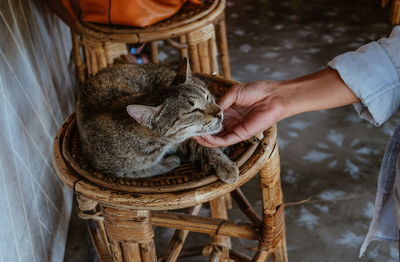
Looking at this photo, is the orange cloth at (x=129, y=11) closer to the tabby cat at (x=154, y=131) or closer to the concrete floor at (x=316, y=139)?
the tabby cat at (x=154, y=131)

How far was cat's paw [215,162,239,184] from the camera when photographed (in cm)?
85

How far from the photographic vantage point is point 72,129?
106 cm

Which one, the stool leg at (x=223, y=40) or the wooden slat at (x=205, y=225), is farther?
the stool leg at (x=223, y=40)

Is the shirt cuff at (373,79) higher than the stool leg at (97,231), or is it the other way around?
the shirt cuff at (373,79)

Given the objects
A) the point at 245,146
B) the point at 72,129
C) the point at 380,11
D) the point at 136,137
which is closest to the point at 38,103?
the point at 72,129

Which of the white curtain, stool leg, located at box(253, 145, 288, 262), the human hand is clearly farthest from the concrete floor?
the human hand

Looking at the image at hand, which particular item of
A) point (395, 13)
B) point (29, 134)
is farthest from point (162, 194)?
point (395, 13)

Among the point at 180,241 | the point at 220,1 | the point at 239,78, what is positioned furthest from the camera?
the point at 239,78

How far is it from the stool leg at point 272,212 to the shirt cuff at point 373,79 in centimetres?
22

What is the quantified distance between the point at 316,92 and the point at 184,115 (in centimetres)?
27

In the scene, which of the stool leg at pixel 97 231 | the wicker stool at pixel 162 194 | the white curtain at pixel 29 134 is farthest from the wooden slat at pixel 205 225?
the white curtain at pixel 29 134

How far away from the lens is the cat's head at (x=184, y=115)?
0.90m

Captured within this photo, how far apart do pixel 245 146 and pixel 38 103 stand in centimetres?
92

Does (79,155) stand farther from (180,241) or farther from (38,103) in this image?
(38,103)
